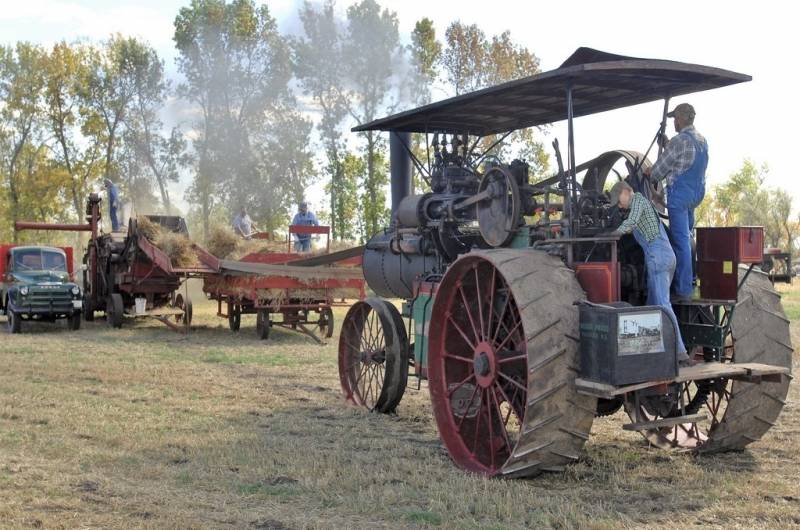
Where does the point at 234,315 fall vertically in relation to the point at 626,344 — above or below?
below

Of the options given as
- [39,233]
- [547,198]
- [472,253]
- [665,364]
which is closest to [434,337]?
[472,253]

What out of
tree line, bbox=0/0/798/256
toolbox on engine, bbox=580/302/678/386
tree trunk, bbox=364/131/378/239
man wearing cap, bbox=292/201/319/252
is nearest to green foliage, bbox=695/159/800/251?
tree line, bbox=0/0/798/256

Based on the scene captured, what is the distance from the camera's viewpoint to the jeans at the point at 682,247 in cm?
562

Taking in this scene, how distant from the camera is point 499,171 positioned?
6.21 meters

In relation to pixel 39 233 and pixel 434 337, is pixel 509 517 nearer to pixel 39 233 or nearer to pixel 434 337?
pixel 434 337

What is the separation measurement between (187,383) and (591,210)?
5323mm

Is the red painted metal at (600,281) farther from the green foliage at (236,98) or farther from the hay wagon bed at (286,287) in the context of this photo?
the green foliage at (236,98)

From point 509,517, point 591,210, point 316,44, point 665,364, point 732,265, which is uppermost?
point 316,44

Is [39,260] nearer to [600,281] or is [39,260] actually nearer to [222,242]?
[222,242]

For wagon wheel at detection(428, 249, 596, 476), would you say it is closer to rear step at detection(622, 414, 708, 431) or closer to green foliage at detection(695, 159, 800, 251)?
rear step at detection(622, 414, 708, 431)

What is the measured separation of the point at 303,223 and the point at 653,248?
35.0 ft

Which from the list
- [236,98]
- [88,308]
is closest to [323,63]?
[236,98]

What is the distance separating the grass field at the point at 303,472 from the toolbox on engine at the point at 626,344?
717mm

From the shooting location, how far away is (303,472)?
554cm
